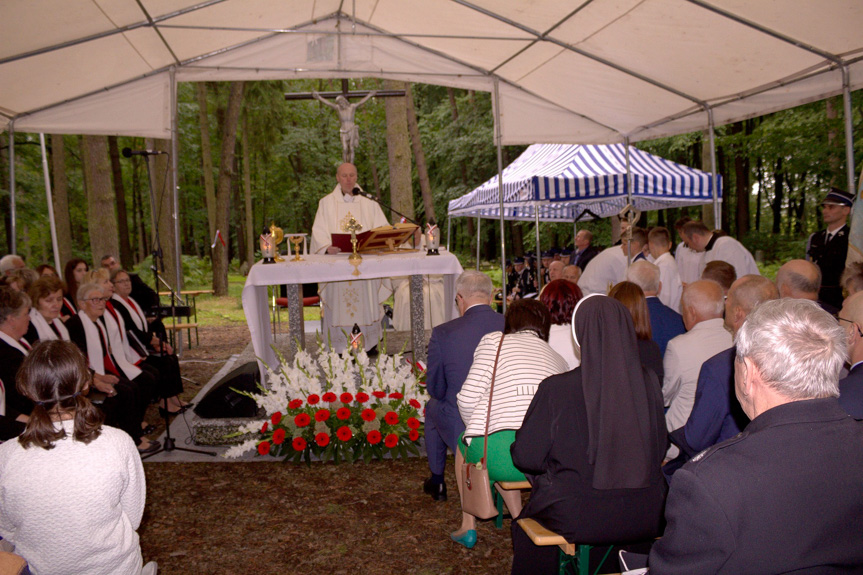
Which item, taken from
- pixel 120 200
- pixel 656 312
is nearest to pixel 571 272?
pixel 656 312

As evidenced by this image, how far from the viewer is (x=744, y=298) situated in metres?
3.67

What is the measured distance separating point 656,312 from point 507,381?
1.63 meters

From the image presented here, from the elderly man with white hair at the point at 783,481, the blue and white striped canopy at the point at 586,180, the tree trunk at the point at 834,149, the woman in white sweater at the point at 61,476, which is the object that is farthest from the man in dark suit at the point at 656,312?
the tree trunk at the point at 834,149

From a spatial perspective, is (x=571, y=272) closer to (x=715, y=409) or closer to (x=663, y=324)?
(x=663, y=324)

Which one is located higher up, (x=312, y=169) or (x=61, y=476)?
(x=312, y=169)

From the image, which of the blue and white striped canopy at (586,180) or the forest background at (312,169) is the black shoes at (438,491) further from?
the forest background at (312,169)

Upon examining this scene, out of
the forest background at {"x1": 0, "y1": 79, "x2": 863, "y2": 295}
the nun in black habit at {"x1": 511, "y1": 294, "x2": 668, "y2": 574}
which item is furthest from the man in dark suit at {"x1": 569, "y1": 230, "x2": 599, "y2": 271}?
the nun in black habit at {"x1": 511, "y1": 294, "x2": 668, "y2": 574}

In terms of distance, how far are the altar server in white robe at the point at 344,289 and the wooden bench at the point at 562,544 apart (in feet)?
14.6

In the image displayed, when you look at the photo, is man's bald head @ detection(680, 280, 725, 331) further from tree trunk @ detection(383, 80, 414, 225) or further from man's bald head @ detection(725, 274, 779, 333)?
tree trunk @ detection(383, 80, 414, 225)

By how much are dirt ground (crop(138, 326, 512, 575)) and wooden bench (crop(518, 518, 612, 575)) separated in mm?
717

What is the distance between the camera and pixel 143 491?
2594mm

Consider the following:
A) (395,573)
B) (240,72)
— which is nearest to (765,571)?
(395,573)

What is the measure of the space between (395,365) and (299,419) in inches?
34.4

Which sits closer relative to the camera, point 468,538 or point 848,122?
point 468,538
